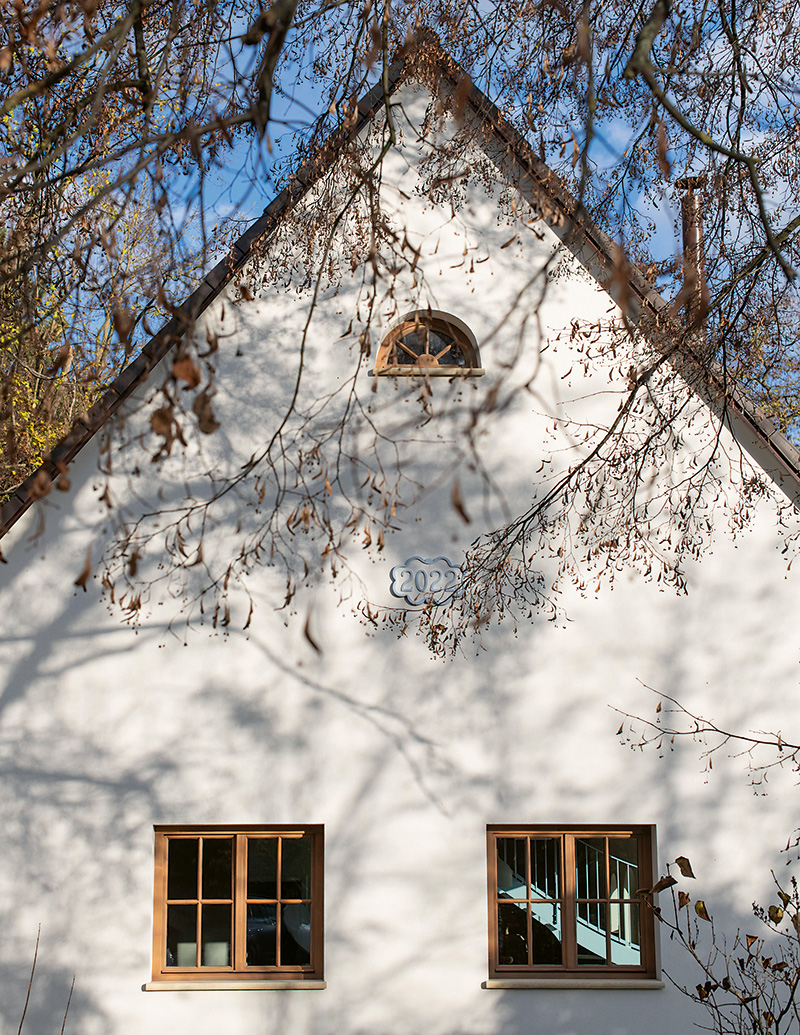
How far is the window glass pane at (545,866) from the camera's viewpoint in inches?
285

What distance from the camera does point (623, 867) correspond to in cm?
730

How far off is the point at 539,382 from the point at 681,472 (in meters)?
1.29

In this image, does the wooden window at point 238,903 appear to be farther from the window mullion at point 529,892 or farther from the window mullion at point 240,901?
the window mullion at point 529,892

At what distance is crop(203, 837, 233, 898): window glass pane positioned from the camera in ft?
23.6

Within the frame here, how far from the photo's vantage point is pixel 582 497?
750cm

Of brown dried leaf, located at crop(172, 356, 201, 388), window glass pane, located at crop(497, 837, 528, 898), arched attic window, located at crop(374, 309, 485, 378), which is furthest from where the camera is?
arched attic window, located at crop(374, 309, 485, 378)

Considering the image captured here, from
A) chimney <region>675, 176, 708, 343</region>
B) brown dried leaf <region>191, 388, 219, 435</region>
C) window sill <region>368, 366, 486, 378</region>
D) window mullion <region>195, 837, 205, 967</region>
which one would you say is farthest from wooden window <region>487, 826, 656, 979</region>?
brown dried leaf <region>191, 388, 219, 435</region>

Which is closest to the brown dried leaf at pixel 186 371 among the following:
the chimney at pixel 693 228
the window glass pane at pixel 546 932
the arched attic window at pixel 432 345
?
the chimney at pixel 693 228

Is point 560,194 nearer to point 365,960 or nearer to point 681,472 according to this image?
point 681,472

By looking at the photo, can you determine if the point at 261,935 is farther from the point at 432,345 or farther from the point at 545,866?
the point at 432,345

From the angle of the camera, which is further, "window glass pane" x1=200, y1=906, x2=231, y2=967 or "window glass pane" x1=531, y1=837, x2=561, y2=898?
"window glass pane" x1=531, y1=837, x2=561, y2=898

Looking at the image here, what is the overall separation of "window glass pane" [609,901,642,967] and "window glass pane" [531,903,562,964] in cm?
40

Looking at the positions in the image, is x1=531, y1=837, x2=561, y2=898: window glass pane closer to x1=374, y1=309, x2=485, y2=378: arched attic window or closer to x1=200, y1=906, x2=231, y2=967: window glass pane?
x1=200, y1=906, x2=231, y2=967: window glass pane

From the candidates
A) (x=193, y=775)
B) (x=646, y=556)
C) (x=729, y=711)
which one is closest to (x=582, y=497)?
(x=646, y=556)
